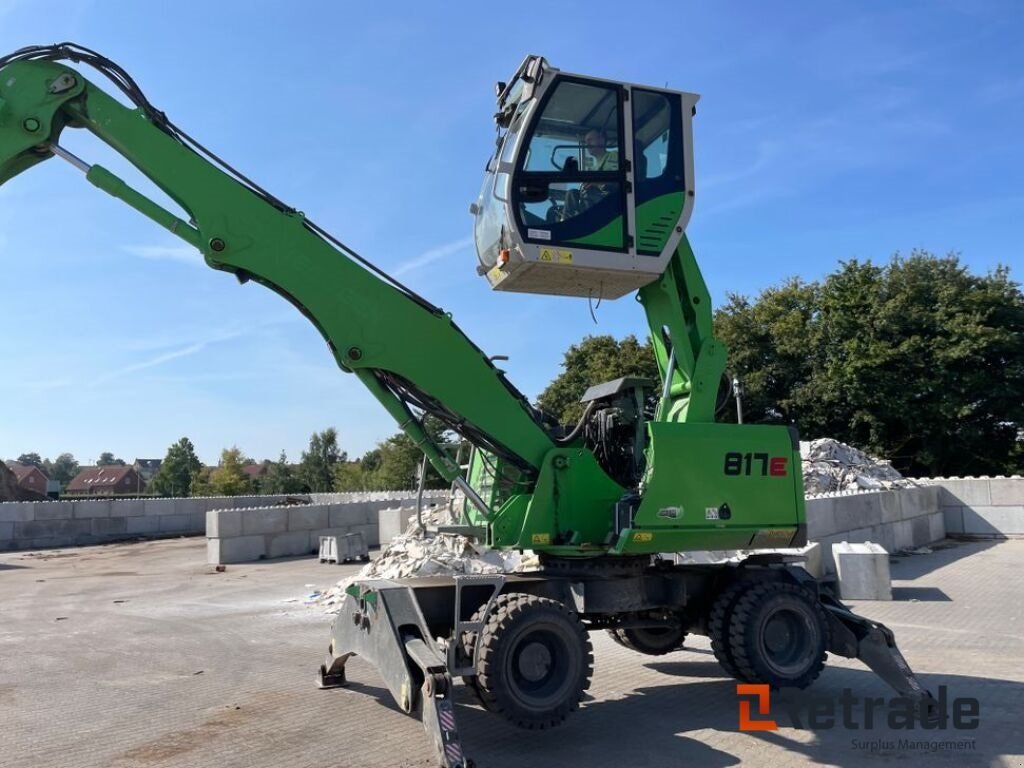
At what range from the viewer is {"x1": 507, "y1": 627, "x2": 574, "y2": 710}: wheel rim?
19.7ft

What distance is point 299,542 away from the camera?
67.6 feet

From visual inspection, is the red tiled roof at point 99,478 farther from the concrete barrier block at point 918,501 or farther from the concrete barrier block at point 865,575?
the concrete barrier block at point 865,575

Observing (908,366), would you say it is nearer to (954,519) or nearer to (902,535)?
(954,519)

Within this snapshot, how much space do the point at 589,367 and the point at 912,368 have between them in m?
17.8

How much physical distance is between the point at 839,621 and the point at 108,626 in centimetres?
958

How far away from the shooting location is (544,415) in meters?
7.25

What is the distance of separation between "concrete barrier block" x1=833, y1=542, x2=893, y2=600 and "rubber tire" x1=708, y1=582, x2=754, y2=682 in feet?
20.1

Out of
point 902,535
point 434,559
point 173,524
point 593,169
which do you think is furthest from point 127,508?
point 593,169

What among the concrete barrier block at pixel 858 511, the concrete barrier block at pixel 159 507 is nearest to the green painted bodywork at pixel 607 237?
the concrete barrier block at pixel 858 511

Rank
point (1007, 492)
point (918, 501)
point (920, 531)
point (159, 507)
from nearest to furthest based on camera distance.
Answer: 1. point (920, 531)
2. point (918, 501)
3. point (1007, 492)
4. point (159, 507)

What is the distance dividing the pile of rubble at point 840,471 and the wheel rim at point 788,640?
13.2 metres

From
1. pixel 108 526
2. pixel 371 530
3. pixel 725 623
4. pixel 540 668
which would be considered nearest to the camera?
pixel 540 668

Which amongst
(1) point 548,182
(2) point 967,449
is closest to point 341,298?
(1) point 548,182

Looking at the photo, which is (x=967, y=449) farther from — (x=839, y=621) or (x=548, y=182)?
(x=548, y=182)
